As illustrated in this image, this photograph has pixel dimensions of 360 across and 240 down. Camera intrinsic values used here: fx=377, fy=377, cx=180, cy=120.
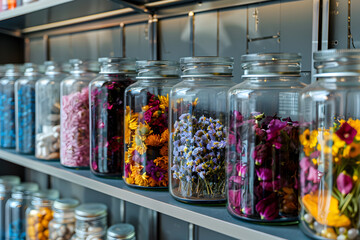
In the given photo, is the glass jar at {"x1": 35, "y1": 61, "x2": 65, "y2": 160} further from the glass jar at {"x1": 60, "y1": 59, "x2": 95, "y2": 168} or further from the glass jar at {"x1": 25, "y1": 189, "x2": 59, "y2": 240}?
the glass jar at {"x1": 25, "y1": 189, "x2": 59, "y2": 240}

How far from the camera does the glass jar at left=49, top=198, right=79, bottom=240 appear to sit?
1359 mm

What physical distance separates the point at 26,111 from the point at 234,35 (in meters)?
0.76

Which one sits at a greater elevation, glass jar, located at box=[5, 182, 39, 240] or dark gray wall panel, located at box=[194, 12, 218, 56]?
dark gray wall panel, located at box=[194, 12, 218, 56]

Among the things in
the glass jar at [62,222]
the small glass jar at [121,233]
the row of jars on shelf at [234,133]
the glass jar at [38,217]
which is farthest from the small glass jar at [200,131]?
the glass jar at [38,217]

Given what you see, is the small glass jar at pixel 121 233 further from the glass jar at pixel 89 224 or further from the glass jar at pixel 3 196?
the glass jar at pixel 3 196

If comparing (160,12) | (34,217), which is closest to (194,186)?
(160,12)

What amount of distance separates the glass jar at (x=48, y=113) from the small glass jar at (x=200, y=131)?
531 millimetres

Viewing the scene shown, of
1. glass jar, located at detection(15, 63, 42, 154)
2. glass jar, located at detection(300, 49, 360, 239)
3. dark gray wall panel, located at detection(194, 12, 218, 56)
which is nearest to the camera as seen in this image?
glass jar, located at detection(300, 49, 360, 239)

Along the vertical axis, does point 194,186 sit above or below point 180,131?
below

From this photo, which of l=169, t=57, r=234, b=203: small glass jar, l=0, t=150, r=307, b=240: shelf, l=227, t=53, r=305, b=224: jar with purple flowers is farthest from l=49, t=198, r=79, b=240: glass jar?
l=227, t=53, r=305, b=224: jar with purple flowers

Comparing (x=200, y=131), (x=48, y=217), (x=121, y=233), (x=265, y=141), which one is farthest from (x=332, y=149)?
(x=48, y=217)

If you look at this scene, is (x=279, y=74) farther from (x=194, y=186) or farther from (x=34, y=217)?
(x=34, y=217)

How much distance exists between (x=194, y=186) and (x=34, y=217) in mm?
907

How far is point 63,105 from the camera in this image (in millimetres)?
1127
